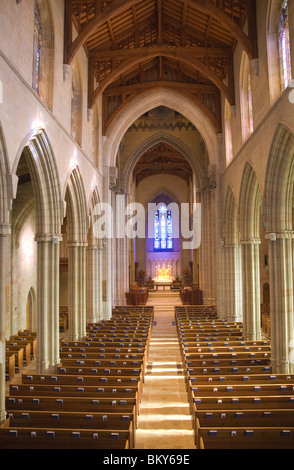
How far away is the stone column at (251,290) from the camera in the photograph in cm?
1439

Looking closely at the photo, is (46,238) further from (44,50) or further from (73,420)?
(73,420)

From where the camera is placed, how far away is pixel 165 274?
37906 millimetres

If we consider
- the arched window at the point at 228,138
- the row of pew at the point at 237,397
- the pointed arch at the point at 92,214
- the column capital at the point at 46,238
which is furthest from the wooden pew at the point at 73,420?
the arched window at the point at 228,138

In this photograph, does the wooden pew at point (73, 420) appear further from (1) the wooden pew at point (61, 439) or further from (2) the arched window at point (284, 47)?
(2) the arched window at point (284, 47)

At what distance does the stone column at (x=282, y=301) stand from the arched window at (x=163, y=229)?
92.9 ft

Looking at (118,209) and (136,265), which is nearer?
(118,209)

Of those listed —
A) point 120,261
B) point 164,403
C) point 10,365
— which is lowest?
point 164,403

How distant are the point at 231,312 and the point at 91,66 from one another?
1295 cm

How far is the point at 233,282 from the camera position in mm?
18234

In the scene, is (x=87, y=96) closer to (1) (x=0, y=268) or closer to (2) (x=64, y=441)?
(1) (x=0, y=268)

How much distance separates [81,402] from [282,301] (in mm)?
6161

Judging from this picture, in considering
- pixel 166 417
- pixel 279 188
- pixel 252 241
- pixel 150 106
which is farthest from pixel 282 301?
pixel 150 106

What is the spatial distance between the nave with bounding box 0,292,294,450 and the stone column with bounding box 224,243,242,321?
5.60 m

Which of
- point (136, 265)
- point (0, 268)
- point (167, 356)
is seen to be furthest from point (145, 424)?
point (136, 265)
